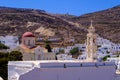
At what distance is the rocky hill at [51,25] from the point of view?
98.8m

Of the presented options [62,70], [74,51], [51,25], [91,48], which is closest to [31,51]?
[91,48]

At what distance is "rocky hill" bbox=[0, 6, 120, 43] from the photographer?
9875 cm

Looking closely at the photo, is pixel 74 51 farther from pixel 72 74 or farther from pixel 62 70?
pixel 62 70

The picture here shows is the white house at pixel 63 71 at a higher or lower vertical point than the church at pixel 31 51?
lower

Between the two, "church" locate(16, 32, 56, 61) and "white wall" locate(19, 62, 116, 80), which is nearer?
"white wall" locate(19, 62, 116, 80)

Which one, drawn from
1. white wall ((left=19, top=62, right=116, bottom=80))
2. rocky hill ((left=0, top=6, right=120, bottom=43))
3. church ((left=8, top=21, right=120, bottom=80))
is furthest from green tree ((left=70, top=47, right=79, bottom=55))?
white wall ((left=19, top=62, right=116, bottom=80))

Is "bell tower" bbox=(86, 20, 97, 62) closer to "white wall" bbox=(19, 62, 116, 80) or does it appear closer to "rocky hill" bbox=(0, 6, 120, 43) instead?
"white wall" bbox=(19, 62, 116, 80)

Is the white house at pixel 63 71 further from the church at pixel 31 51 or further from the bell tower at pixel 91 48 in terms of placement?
the church at pixel 31 51

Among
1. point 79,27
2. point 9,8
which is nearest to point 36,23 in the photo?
point 79,27

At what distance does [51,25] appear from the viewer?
106312mm

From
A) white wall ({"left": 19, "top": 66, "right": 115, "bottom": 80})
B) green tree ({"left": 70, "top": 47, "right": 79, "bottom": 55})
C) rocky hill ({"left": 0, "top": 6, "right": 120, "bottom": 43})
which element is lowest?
white wall ({"left": 19, "top": 66, "right": 115, "bottom": 80})

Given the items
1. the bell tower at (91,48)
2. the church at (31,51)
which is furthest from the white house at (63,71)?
the church at (31,51)

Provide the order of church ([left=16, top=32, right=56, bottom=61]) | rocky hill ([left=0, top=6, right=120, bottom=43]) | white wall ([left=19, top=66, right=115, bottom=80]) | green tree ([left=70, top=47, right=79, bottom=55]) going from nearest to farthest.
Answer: white wall ([left=19, top=66, right=115, bottom=80]) < church ([left=16, top=32, right=56, bottom=61]) < green tree ([left=70, top=47, right=79, bottom=55]) < rocky hill ([left=0, top=6, right=120, bottom=43])

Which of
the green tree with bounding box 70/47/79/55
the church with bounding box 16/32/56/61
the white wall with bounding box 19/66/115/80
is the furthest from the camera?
the green tree with bounding box 70/47/79/55
